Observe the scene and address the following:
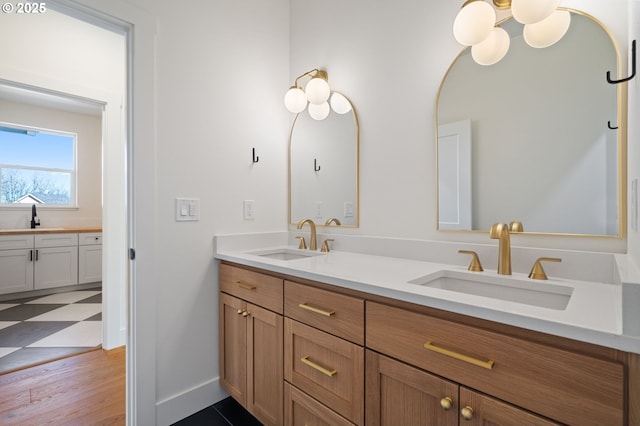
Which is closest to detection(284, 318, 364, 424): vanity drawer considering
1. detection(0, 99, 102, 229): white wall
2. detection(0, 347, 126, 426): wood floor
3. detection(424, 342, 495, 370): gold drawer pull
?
detection(424, 342, 495, 370): gold drawer pull

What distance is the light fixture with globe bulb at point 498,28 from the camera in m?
1.05

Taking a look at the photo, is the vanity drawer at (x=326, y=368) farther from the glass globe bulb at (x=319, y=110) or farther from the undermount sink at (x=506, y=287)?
the glass globe bulb at (x=319, y=110)

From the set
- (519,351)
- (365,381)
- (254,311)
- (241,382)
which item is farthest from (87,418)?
(519,351)

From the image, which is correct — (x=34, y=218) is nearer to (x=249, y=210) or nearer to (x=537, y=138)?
(x=249, y=210)

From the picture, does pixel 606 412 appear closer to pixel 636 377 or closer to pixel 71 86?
pixel 636 377

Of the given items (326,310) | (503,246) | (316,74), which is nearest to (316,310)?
(326,310)

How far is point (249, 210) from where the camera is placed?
1.95 meters

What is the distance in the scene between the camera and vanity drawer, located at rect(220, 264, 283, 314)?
1.39 meters

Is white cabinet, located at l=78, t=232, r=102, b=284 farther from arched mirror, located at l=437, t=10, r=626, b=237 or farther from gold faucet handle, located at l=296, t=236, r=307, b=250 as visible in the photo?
arched mirror, located at l=437, t=10, r=626, b=237

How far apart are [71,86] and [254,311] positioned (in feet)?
7.71

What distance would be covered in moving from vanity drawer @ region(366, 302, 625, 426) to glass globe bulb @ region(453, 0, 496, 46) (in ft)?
3.47

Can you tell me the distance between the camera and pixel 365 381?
1018 millimetres

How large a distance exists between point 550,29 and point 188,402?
93.1 inches

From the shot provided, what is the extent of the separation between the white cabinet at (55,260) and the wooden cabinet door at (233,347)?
12.0 feet
